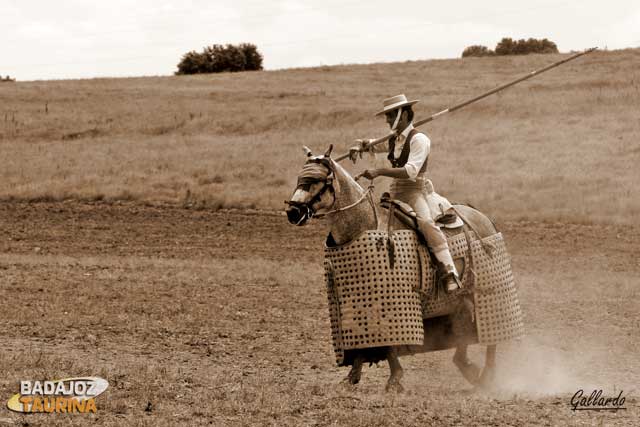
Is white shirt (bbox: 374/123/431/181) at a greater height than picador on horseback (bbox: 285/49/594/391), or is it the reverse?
white shirt (bbox: 374/123/431/181)

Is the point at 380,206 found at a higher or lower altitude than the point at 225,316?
higher

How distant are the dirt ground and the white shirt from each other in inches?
84.3

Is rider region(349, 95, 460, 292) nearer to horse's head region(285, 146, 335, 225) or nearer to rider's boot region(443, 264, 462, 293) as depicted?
rider's boot region(443, 264, 462, 293)

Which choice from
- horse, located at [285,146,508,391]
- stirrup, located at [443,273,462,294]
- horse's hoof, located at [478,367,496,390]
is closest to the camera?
horse, located at [285,146,508,391]

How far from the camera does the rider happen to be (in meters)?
9.74

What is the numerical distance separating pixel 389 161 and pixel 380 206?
55 centimetres

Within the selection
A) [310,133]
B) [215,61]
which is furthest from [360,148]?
[215,61]

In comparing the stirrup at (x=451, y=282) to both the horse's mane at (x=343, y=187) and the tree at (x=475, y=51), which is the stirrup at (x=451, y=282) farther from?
the tree at (x=475, y=51)

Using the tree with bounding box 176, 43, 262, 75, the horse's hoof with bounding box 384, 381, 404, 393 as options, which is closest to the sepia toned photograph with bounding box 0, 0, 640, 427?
the horse's hoof with bounding box 384, 381, 404, 393

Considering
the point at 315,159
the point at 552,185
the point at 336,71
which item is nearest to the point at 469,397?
the point at 315,159

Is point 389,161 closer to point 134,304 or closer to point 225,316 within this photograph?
point 225,316

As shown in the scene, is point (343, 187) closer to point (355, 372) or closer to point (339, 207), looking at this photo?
point (339, 207)

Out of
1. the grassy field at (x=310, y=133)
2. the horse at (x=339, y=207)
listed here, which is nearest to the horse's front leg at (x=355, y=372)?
the horse at (x=339, y=207)

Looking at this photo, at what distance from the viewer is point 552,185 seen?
2855 cm
